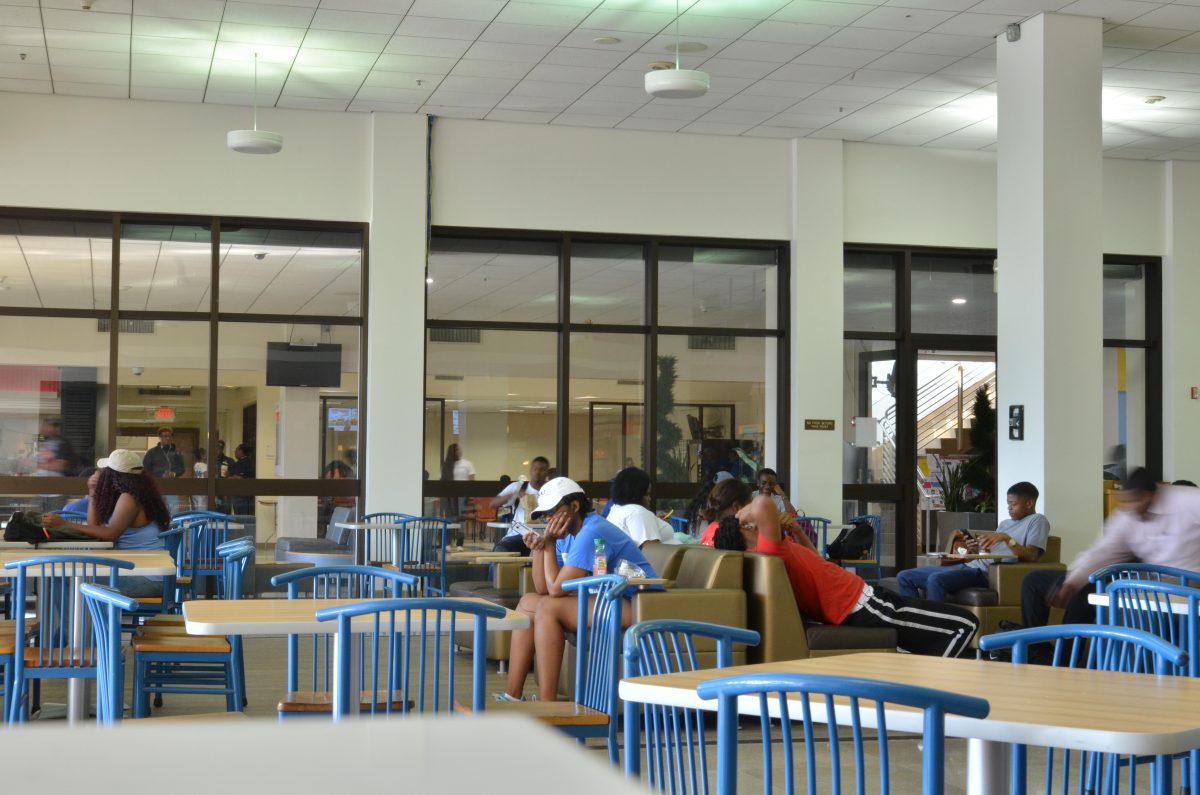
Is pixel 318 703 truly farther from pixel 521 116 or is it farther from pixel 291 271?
A: pixel 521 116

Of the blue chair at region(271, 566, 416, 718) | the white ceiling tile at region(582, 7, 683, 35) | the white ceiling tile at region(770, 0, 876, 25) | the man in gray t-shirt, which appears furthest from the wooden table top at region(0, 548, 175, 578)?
the white ceiling tile at region(770, 0, 876, 25)

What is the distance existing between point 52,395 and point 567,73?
4.75 meters

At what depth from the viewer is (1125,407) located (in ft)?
41.5

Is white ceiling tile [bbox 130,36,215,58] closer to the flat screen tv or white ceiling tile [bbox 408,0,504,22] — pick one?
white ceiling tile [bbox 408,0,504,22]

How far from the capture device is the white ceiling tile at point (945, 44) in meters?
8.98

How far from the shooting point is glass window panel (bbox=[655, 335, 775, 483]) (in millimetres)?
11781

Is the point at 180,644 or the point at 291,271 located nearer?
the point at 180,644

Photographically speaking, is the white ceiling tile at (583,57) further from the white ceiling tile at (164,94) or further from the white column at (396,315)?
the white ceiling tile at (164,94)

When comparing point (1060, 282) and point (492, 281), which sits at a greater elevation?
point (492, 281)

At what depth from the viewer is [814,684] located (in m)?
2.09

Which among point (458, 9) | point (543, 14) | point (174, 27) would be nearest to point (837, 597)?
point (543, 14)

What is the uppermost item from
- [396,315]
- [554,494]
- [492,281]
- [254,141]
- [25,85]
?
[25,85]

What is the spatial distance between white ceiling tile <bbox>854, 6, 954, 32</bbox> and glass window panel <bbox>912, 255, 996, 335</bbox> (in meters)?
3.73

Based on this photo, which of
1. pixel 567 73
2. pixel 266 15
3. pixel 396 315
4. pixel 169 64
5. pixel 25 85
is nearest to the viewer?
pixel 266 15
